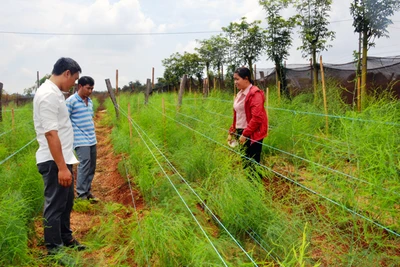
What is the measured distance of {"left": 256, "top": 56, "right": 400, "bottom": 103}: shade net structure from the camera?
743 centimetres

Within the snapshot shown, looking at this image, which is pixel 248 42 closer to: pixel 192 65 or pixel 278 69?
pixel 278 69

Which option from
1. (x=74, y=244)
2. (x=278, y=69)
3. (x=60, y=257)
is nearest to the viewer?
(x=60, y=257)

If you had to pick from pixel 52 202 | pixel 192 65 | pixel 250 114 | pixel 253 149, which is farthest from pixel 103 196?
pixel 192 65

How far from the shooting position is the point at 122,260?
9.01 feet

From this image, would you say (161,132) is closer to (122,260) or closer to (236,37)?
(122,260)

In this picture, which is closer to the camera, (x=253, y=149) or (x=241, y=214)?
(x=241, y=214)

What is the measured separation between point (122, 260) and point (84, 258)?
1.21ft

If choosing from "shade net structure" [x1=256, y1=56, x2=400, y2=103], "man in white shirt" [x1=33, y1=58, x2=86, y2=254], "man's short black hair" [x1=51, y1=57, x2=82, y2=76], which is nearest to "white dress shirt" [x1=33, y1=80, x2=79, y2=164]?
"man in white shirt" [x1=33, y1=58, x2=86, y2=254]

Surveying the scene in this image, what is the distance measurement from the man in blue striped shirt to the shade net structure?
377 cm

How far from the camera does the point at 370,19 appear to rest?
23.9 ft

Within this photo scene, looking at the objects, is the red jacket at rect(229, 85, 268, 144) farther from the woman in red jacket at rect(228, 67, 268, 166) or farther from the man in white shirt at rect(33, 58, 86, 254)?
the man in white shirt at rect(33, 58, 86, 254)

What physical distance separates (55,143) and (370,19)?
7.13 meters

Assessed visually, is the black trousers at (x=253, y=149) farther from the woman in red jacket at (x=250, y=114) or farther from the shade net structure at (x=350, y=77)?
the shade net structure at (x=350, y=77)

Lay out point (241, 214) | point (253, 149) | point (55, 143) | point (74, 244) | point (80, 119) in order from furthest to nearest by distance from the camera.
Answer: point (80, 119) < point (253, 149) < point (74, 244) < point (241, 214) < point (55, 143)
